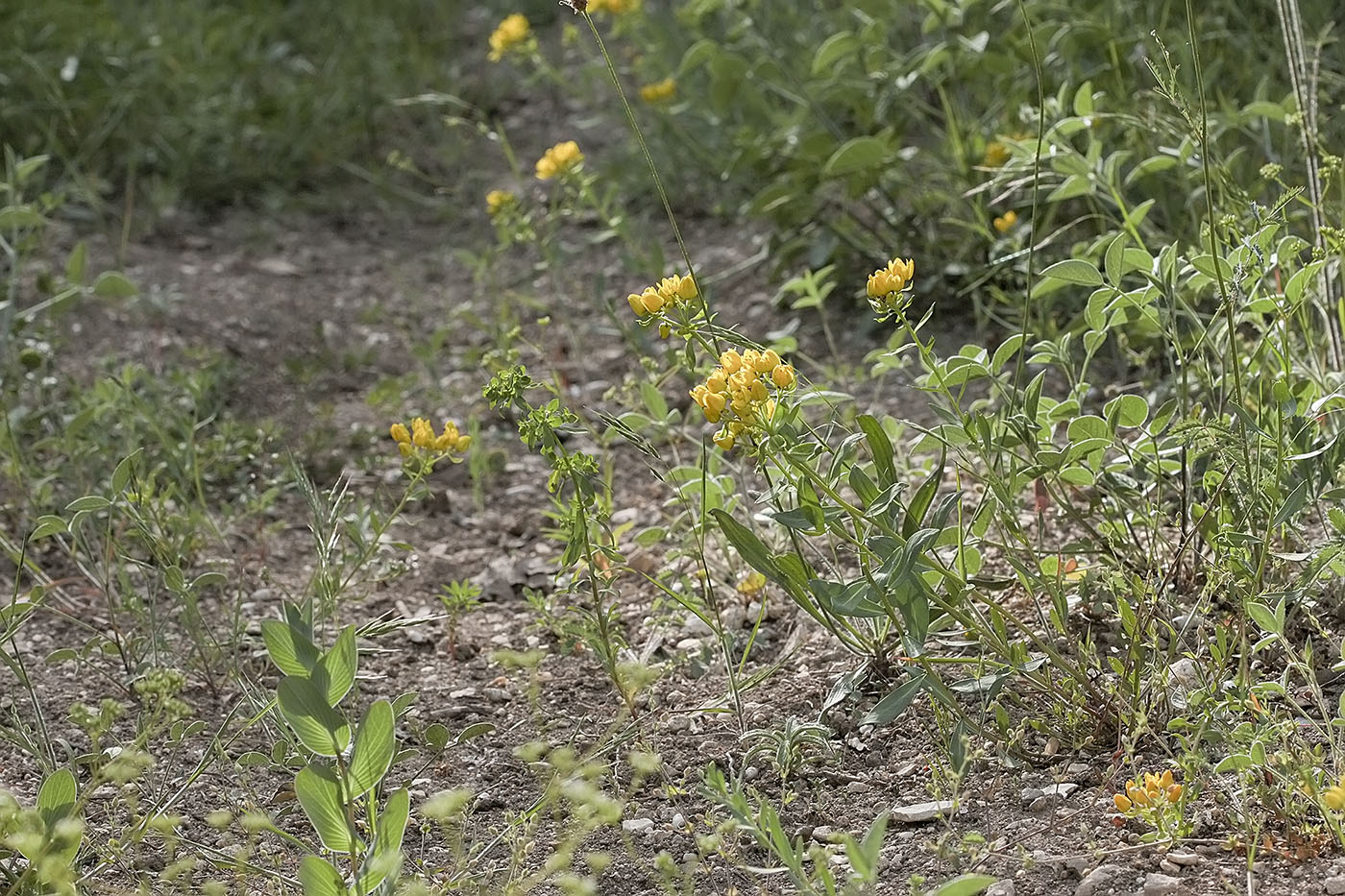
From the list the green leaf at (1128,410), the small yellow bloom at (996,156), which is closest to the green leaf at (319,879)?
the green leaf at (1128,410)

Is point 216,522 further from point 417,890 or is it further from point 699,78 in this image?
point 699,78

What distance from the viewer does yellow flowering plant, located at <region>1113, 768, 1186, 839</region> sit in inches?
66.4

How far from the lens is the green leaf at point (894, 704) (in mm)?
1874

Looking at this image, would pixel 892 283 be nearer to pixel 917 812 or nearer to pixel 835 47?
pixel 917 812

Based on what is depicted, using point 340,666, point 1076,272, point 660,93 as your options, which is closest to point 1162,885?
point 1076,272

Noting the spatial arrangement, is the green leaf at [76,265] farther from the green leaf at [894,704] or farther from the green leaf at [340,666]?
the green leaf at [894,704]

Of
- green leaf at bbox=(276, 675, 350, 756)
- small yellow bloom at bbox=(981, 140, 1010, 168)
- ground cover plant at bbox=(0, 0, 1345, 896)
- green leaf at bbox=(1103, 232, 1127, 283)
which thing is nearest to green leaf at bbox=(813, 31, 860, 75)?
ground cover plant at bbox=(0, 0, 1345, 896)

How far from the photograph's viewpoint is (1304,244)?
80.9 inches

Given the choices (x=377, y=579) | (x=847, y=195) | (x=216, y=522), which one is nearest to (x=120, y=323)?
(x=216, y=522)

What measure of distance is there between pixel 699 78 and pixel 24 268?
2027mm

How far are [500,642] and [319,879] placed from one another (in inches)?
38.8

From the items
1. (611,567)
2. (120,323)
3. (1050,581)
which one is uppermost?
(1050,581)

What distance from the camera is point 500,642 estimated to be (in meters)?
2.57

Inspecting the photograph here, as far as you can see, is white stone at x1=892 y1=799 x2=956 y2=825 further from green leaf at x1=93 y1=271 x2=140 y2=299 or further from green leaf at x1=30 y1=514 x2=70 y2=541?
green leaf at x1=93 y1=271 x2=140 y2=299
